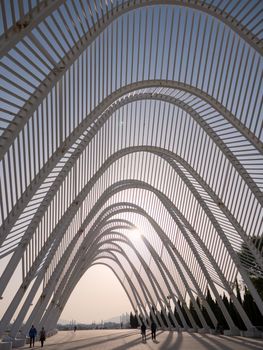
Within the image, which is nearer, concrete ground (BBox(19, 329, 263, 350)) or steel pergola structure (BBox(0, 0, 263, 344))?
steel pergola structure (BBox(0, 0, 263, 344))

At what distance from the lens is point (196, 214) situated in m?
35.8

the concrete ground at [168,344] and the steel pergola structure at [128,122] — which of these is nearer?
the steel pergola structure at [128,122]

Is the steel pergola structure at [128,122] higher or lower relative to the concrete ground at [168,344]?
higher

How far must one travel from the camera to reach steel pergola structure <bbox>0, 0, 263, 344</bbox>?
42.2ft

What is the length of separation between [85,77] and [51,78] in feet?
10.6

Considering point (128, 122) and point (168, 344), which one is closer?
point (168, 344)

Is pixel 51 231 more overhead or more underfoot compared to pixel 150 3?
more underfoot

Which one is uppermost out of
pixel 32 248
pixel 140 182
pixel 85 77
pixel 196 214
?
pixel 140 182

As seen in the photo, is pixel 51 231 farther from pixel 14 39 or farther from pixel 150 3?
pixel 14 39

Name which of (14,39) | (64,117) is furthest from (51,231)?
(14,39)

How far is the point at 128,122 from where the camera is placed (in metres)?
26.1

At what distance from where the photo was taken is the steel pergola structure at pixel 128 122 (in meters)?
12.9

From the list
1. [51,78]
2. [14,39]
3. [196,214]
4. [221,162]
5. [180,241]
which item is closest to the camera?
[14,39]

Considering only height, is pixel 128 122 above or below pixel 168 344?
above
